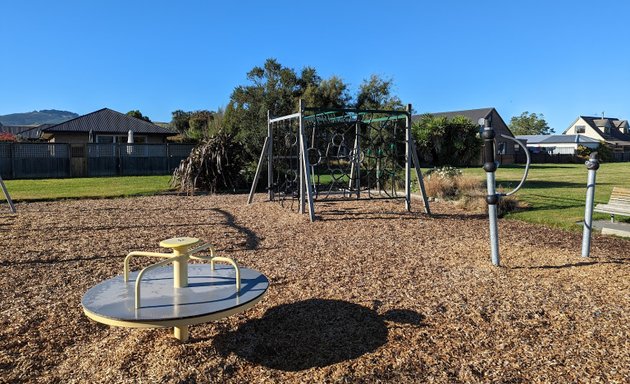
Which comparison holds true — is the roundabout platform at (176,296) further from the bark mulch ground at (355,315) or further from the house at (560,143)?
the house at (560,143)

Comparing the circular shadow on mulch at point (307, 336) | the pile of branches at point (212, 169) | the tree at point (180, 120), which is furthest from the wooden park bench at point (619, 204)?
the tree at point (180, 120)

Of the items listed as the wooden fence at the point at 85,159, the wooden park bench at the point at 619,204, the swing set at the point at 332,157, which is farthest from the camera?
the wooden fence at the point at 85,159

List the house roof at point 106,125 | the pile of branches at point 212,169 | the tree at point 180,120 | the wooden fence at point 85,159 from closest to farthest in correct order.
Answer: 1. the pile of branches at point 212,169
2. the wooden fence at point 85,159
3. the house roof at point 106,125
4. the tree at point 180,120

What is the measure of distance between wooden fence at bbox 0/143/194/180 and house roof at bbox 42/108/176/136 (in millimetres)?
8498

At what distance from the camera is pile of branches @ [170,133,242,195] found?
→ 1519cm

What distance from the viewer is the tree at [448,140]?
34.7 metres

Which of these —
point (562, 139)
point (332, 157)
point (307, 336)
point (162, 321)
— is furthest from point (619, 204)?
point (562, 139)

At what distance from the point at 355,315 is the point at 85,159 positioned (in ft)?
75.5

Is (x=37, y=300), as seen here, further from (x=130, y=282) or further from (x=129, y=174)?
(x=129, y=174)

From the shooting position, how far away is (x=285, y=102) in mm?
22438

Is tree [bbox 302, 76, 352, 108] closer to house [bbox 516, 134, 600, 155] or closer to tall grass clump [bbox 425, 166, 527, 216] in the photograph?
tall grass clump [bbox 425, 166, 527, 216]

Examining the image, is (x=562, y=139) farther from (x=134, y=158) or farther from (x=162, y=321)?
(x=162, y=321)

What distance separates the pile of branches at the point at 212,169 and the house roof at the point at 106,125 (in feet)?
62.1

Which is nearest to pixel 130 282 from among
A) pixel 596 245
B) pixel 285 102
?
pixel 596 245
